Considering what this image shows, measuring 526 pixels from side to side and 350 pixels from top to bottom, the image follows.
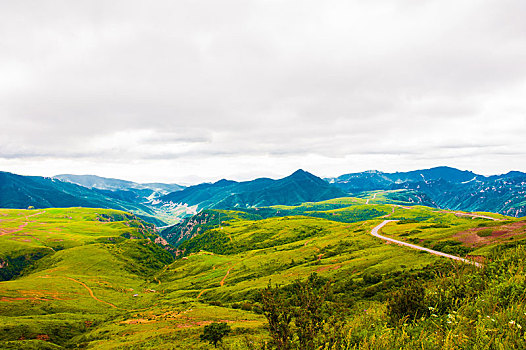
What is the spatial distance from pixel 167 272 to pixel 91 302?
75.7 m

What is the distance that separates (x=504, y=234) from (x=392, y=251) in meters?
31.4

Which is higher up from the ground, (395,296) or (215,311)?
(395,296)

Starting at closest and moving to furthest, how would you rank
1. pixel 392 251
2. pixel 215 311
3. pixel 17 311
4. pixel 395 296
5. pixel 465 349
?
pixel 465 349 → pixel 395 296 → pixel 215 311 → pixel 392 251 → pixel 17 311

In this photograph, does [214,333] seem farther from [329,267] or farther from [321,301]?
[329,267]

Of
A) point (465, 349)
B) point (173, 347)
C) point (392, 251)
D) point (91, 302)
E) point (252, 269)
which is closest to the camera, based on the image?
point (465, 349)

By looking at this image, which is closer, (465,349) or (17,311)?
(465,349)

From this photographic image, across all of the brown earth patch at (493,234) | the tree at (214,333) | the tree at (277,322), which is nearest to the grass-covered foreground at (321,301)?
the tree at (277,322)

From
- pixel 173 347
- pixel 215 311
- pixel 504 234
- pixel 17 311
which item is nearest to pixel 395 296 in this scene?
pixel 173 347

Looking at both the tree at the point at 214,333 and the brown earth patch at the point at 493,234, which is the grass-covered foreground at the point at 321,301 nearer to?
the brown earth patch at the point at 493,234

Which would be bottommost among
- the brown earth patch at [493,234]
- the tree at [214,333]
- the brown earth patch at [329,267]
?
the brown earth patch at [329,267]

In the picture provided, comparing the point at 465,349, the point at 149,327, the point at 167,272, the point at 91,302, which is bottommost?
the point at 167,272

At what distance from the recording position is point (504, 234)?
71.5 metres

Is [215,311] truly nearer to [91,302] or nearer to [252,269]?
[252,269]

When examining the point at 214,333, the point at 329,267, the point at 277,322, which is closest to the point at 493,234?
the point at 329,267
